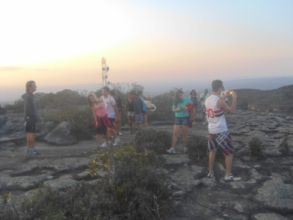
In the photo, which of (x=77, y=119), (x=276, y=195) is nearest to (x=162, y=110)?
(x=77, y=119)

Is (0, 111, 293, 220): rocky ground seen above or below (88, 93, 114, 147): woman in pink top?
below

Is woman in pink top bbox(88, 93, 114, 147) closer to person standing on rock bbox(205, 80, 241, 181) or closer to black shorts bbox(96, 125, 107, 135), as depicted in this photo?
black shorts bbox(96, 125, 107, 135)

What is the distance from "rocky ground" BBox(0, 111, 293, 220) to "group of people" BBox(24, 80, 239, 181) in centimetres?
46

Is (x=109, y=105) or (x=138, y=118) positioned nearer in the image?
(x=109, y=105)

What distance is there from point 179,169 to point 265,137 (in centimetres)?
493

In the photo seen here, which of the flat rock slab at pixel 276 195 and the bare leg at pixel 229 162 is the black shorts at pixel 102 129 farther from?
the flat rock slab at pixel 276 195

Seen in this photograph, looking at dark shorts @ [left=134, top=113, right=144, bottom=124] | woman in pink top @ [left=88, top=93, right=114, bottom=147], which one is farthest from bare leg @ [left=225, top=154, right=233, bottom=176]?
dark shorts @ [left=134, top=113, right=144, bottom=124]

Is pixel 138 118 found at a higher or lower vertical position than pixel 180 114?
lower

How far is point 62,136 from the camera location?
13312 mm

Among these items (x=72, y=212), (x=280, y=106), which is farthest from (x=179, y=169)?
(x=280, y=106)

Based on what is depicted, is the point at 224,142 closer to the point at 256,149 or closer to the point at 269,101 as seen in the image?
the point at 256,149

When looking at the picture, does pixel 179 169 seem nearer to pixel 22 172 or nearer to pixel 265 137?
pixel 22 172

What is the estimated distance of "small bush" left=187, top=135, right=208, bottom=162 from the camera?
9903 mm

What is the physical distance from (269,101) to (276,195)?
68.9 feet
